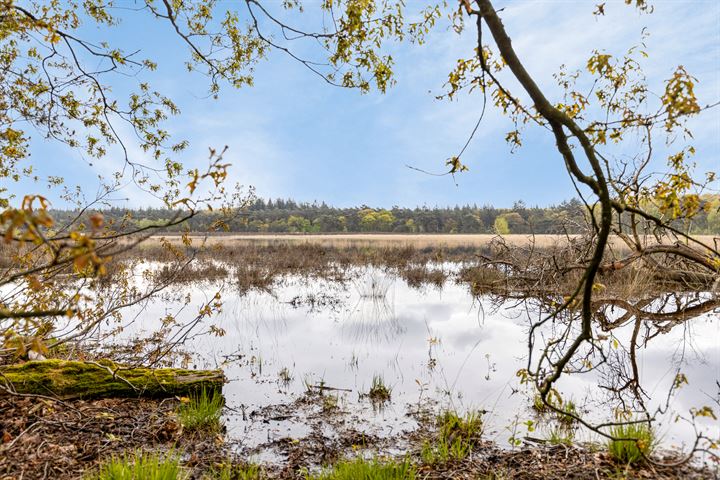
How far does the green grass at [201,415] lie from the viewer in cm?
511

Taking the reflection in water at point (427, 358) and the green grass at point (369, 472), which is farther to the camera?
the reflection in water at point (427, 358)

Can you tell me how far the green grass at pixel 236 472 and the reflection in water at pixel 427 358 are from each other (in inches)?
31.4

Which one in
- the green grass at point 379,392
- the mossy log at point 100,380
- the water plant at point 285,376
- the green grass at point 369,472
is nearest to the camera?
the green grass at point 369,472

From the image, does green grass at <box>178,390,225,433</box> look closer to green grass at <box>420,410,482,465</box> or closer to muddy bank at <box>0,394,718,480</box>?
muddy bank at <box>0,394,718,480</box>

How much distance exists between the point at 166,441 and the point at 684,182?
590 centimetres

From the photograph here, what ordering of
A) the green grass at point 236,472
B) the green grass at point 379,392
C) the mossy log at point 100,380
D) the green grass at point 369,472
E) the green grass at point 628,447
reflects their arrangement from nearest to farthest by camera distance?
the green grass at point 369,472, the green grass at point 236,472, the green grass at point 628,447, the mossy log at point 100,380, the green grass at point 379,392

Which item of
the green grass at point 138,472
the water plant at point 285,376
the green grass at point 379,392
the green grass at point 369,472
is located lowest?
the water plant at point 285,376

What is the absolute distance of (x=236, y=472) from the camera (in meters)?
4.18

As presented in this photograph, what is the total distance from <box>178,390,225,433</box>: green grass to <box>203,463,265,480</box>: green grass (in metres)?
1.04

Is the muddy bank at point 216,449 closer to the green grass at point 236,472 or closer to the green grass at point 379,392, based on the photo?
the green grass at point 236,472

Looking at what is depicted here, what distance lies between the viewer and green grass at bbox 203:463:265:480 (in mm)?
3846

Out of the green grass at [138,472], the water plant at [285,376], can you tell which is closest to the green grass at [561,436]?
the green grass at [138,472]

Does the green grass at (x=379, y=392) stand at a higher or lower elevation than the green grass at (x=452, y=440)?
lower

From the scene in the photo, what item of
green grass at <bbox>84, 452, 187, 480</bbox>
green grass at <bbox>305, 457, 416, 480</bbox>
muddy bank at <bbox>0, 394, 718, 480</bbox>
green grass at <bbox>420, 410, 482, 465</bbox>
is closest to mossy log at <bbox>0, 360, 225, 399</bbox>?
muddy bank at <bbox>0, 394, 718, 480</bbox>
